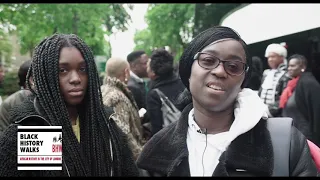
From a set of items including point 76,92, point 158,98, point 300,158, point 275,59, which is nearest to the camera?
point 300,158

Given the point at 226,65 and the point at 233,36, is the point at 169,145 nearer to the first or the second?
the point at 226,65

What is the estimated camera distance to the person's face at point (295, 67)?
5.84m

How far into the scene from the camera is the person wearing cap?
20.2ft

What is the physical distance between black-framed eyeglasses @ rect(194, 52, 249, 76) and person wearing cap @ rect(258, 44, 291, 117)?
13.7ft

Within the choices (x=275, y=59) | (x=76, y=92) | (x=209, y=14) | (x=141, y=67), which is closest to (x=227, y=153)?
(x=76, y=92)

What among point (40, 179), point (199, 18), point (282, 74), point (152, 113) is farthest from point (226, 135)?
point (199, 18)

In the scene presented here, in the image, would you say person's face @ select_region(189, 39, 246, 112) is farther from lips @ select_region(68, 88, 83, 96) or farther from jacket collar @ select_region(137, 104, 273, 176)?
lips @ select_region(68, 88, 83, 96)

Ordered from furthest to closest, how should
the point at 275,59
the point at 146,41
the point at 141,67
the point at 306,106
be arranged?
the point at 146,41
the point at 275,59
the point at 141,67
the point at 306,106

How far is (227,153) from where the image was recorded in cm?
176

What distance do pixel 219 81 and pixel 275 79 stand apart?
4787 mm

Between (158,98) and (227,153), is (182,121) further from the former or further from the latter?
(158,98)

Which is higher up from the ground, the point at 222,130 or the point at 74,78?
the point at 74,78

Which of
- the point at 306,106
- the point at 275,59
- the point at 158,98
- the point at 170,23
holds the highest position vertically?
the point at 170,23

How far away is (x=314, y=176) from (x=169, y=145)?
634 millimetres
